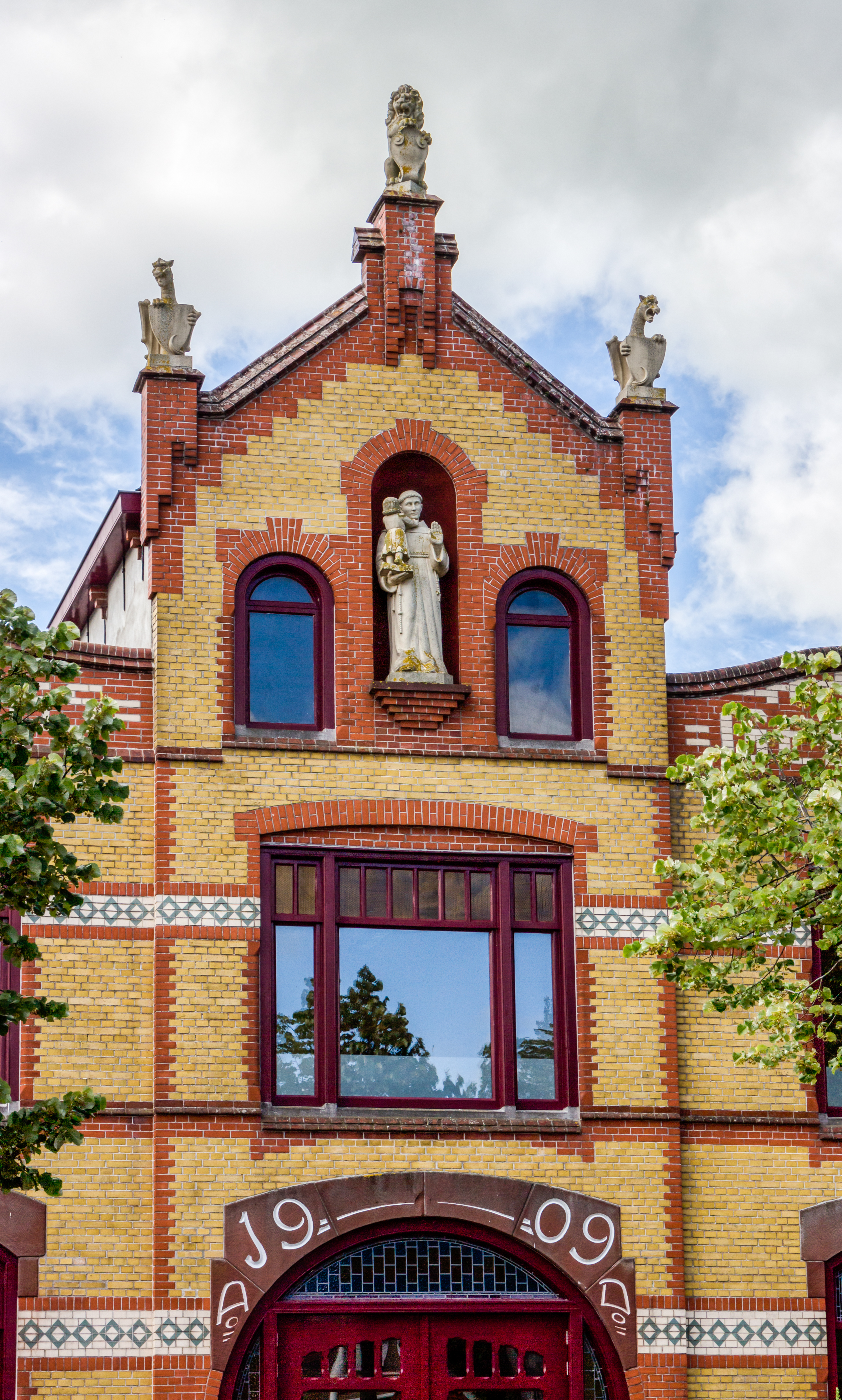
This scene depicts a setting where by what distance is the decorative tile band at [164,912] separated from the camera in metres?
20.1

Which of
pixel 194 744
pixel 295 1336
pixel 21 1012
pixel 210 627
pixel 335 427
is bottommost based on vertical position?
pixel 295 1336

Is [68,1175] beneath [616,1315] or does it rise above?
above

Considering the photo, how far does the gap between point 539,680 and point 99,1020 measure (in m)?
6.08

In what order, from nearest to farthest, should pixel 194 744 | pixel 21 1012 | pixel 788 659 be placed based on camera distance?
pixel 21 1012, pixel 788 659, pixel 194 744

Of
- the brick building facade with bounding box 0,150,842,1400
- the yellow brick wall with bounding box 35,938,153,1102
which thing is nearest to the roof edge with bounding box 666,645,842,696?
the brick building facade with bounding box 0,150,842,1400

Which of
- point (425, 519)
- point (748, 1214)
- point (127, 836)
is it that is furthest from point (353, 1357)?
point (425, 519)

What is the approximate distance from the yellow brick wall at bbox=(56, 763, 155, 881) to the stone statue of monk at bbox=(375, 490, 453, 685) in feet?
9.43

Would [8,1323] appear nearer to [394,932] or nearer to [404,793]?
[394,932]

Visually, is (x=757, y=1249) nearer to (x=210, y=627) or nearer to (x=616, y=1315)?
(x=616, y=1315)

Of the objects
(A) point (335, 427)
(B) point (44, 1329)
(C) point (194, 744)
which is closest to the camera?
(B) point (44, 1329)

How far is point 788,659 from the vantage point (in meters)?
17.2

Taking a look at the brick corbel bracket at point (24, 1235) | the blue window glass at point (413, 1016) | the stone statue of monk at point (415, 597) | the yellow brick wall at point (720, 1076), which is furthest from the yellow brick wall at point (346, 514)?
the brick corbel bracket at point (24, 1235)

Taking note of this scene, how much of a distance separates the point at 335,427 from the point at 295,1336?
9582 millimetres

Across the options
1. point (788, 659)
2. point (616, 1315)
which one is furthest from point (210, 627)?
point (616, 1315)
